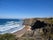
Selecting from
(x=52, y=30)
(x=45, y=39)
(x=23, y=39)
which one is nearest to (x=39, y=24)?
(x=52, y=30)

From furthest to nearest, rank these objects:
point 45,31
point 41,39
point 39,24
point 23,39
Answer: point 39,24 → point 45,31 → point 41,39 → point 23,39

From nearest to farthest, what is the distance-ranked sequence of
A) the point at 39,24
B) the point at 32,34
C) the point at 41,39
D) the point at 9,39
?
the point at 9,39, the point at 41,39, the point at 32,34, the point at 39,24

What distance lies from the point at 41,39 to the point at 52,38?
3.68 ft

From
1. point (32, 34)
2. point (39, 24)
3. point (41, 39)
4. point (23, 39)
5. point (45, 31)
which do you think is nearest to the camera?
point (23, 39)

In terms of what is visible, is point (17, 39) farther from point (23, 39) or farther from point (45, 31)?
point (45, 31)

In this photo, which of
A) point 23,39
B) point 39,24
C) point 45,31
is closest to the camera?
point 23,39

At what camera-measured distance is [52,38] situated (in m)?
13.1

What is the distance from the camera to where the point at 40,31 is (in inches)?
600

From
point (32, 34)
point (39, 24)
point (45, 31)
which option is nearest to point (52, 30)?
point (45, 31)

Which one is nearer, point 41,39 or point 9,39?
point 9,39

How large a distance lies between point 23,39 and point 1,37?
74.3 inches

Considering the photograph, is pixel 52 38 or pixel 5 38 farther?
pixel 52 38

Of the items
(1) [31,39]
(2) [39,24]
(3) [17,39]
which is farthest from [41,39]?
(2) [39,24]

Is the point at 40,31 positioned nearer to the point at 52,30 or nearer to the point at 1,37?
the point at 52,30
